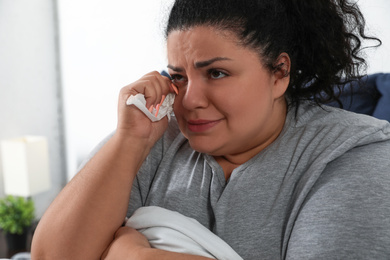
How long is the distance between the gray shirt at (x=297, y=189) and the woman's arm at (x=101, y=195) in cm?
12

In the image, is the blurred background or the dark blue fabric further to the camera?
the blurred background

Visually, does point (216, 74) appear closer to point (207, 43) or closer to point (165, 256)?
point (207, 43)

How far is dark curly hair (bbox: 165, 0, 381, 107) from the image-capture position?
118 cm

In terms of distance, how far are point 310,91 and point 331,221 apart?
19.0 inches

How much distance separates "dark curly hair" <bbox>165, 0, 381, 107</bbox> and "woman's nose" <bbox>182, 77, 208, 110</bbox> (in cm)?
15

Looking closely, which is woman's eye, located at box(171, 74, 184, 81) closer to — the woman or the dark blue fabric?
the woman

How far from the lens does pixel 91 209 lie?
46.4 inches

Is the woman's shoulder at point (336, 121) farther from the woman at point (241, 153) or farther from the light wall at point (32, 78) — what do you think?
the light wall at point (32, 78)

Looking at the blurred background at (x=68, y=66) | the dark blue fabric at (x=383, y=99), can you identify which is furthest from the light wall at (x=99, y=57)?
the dark blue fabric at (x=383, y=99)

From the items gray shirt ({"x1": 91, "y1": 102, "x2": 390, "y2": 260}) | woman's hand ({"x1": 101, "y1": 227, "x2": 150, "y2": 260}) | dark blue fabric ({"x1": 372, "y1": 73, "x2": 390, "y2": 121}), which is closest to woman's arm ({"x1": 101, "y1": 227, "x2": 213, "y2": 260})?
woman's hand ({"x1": 101, "y1": 227, "x2": 150, "y2": 260})

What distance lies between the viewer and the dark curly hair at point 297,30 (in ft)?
3.86

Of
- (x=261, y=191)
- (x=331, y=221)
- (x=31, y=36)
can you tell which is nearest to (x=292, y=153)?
(x=261, y=191)

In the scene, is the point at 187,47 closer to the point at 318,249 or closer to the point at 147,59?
the point at 318,249

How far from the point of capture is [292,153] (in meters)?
1.20
